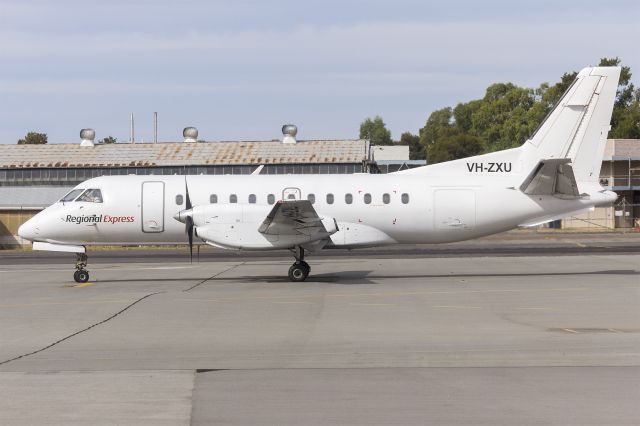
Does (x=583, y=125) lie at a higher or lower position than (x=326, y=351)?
higher

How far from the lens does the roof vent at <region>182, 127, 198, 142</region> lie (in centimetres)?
6569

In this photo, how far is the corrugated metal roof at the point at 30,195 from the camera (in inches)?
2263

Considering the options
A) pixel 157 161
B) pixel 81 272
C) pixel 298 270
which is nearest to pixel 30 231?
pixel 81 272

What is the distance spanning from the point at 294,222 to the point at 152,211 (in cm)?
489

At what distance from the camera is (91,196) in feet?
80.9

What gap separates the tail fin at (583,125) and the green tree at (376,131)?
422 feet

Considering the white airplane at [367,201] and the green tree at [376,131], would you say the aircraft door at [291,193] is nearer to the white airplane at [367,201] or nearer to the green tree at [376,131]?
the white airplane at [367,201]

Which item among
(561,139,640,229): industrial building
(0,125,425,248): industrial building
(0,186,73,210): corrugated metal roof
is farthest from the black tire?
(561,139,640,229): industrial building

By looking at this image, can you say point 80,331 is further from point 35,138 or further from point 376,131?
point 376,131

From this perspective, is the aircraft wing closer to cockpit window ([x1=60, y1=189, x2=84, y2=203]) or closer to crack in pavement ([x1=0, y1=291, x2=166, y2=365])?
crack in pavement ([x1=0, y1=291, x2=166, y2=365])

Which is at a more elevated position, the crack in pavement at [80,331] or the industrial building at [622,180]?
the industrial building at [622,180]

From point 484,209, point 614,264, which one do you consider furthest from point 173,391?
point 614,264

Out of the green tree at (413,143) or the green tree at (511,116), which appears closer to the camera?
the green tree at (511,116)

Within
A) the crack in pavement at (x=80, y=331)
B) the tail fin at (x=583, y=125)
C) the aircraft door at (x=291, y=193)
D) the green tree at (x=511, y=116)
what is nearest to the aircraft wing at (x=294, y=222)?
the aircraft door at (x=291, y=193)
